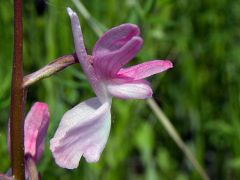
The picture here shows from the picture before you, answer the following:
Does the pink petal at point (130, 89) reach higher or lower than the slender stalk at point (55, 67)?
lower

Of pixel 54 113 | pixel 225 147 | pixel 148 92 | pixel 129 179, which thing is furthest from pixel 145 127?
pixel 148 92

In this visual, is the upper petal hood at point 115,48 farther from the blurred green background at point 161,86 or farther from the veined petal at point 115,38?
the blurred green background at point 161,86

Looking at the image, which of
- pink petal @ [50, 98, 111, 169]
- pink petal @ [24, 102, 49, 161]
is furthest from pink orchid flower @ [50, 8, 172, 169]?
pink petal @ [24, 102, 49, 161]

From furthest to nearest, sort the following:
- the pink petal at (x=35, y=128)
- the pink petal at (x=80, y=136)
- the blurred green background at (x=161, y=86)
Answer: the blurred green background at (x=161, y=86) → the pink petal at (x=35, y=128) → the pink petal at (x=80, y=136)

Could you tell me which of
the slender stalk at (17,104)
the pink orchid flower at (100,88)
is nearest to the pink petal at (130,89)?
the pink orchid flower at (100,88)

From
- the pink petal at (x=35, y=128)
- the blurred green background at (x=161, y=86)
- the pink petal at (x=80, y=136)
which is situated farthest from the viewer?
the blurred green background at (x=161, y=86)

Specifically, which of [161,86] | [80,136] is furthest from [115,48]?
[161,86]

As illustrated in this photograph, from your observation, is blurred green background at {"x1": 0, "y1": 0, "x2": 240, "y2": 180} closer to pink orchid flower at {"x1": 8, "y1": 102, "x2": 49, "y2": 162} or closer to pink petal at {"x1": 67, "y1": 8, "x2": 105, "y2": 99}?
pink orchid flower at {"x1": 8, "y1": 102, "x2": 49, "y2": 162}
